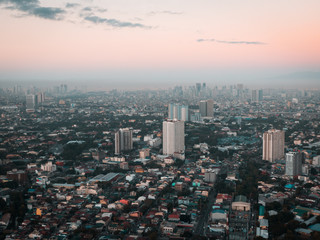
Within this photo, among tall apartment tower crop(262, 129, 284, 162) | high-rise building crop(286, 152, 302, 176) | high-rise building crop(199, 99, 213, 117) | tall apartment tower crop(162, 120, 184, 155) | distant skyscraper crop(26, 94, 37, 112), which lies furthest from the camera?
distant skyscraper crop(26, 94, 37, 112)

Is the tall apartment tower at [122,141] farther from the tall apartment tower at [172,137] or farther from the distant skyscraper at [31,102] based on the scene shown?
the distant skyscraper at [31,102]

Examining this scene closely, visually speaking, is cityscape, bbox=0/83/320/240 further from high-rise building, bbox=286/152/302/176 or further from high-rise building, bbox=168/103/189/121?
high-rise building, bbox=168/103/189/121

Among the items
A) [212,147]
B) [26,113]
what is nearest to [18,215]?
[212,147]

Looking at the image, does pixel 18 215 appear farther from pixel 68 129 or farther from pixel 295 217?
pixel 68 129

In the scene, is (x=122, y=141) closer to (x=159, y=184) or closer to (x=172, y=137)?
(x=172, y=137)

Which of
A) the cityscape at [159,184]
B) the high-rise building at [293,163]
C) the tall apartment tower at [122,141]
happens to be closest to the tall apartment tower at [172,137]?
the cityscape at [159,184]

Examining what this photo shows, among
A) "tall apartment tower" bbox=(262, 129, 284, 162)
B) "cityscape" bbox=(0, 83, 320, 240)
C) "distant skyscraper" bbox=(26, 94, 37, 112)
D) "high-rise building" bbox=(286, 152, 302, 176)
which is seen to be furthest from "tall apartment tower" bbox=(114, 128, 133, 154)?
"distant skyscraper" bbox=(26, 94, 37, 112)
